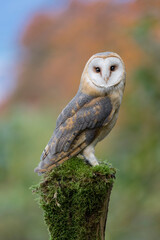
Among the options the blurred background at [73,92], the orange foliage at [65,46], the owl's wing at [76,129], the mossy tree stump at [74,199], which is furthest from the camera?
the orange foliage at [65,46]

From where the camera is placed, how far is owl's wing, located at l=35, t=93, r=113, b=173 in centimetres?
244

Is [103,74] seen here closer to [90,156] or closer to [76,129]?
[76,129]

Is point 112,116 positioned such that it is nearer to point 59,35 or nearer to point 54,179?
point 54,179

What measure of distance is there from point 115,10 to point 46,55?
2525mm

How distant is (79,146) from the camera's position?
2479 millimetres

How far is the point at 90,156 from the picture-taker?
2496mm

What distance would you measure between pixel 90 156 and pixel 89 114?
250mm

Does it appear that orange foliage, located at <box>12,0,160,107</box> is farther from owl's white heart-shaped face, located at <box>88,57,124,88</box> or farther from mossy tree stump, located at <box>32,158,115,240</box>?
mossy tree stump, located at <box>32,158,115,240</box>

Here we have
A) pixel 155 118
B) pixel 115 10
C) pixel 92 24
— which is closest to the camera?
pixel 155 118

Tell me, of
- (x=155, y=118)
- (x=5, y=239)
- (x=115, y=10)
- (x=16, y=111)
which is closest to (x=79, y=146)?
(x=155, y=118)

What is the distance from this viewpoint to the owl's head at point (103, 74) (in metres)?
2.51

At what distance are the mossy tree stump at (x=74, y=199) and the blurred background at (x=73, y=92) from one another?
79.0 inches

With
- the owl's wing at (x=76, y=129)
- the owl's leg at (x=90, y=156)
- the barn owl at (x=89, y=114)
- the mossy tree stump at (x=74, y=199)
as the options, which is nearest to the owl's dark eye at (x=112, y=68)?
the barn owl at (x=89, y=114)

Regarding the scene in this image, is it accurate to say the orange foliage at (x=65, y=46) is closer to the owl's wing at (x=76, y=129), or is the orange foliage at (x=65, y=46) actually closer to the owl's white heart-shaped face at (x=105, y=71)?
the owl's white heart-shaped face at (x=105, y=71)
